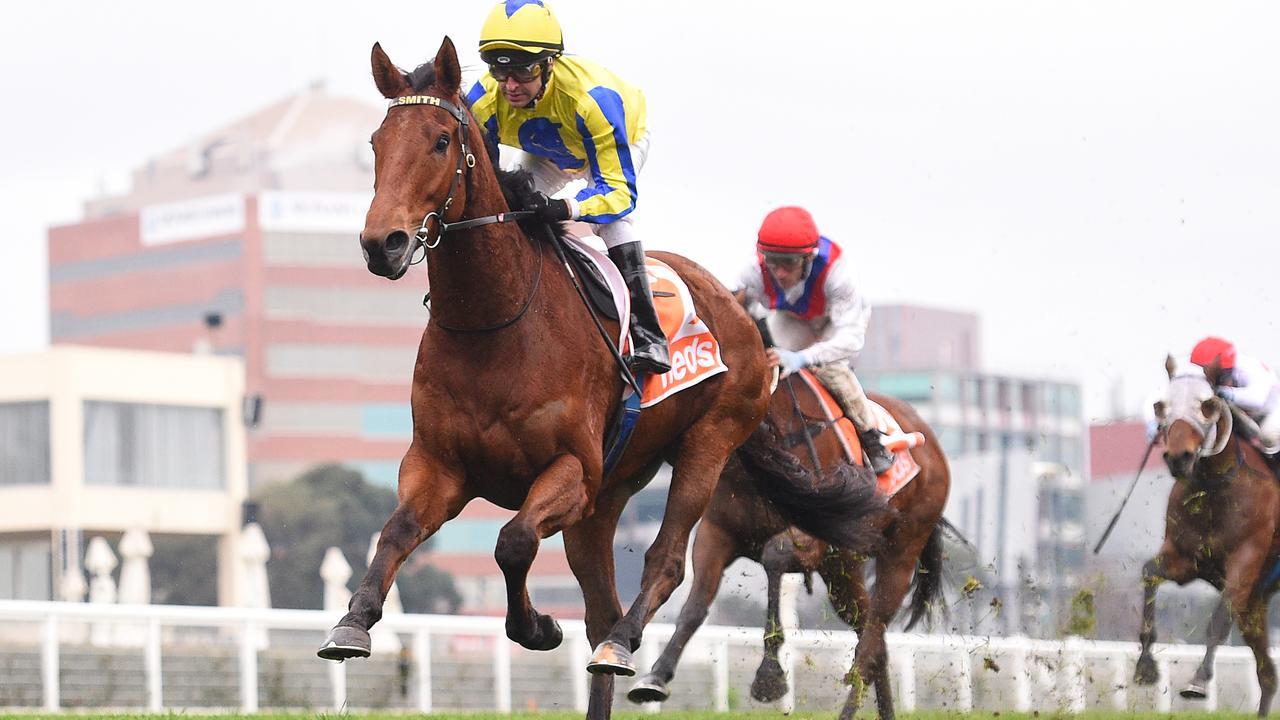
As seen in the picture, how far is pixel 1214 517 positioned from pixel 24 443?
178ft

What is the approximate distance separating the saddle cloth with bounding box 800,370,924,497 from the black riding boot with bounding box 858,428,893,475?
0.11 ft

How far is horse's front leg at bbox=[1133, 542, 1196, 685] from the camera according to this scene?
1116 cm

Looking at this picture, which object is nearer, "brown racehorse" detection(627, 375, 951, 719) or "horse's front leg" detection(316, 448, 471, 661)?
"horse's front leg" detection(316, 448, 471, 661)

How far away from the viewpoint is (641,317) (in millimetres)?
7312

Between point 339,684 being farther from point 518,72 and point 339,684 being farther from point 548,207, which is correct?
point 518,72

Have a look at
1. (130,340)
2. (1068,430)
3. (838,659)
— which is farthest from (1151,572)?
(1068,430)

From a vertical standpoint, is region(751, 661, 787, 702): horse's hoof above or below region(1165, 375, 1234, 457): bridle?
below

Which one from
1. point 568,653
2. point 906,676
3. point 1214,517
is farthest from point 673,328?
point 906,676

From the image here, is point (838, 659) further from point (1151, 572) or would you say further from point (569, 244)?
point (569, 244)

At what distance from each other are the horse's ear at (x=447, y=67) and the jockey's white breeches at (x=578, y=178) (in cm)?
99

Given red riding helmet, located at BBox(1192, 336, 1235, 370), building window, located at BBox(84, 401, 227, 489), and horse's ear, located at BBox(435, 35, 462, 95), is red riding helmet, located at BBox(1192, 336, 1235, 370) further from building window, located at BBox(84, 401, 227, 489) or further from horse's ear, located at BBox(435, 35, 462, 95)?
building window, located at BBox(84, 401, 227, 489)

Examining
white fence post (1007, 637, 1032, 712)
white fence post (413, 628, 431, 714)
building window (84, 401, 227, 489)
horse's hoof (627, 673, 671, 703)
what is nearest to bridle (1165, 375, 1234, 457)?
horse's hoof (627, 673, 671, 703)

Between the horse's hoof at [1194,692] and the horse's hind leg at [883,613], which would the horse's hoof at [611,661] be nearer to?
the horse's hind leg at [883,613]

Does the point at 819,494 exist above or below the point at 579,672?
above
